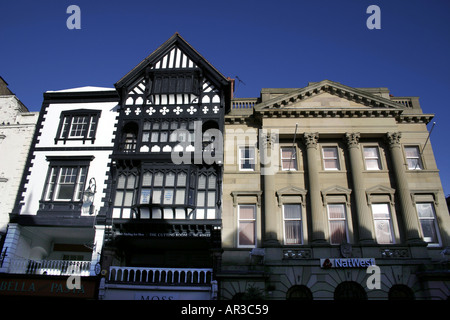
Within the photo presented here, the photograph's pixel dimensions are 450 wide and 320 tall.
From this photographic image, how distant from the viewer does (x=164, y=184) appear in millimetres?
20844

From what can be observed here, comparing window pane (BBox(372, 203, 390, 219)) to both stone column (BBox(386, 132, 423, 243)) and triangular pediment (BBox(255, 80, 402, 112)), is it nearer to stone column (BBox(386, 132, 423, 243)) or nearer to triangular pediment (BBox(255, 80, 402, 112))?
stone column (BBox(386, 132, 423, 243))

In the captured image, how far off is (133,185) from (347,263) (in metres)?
12.9

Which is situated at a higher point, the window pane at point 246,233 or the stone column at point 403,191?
the stone column at point 403,191

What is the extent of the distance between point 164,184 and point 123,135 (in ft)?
16.2

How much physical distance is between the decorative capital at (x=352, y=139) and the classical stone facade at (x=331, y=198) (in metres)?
0.06

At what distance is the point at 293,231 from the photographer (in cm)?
2100

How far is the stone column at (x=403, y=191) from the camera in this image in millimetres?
20053

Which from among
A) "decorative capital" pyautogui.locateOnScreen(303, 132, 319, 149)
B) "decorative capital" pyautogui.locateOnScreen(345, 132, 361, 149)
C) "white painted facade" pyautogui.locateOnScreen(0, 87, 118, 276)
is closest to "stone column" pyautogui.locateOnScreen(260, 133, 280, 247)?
"decorative capital" pyautogui.locateOnScreen(303, 132, 319, 149)

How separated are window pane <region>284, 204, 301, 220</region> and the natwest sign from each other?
3.12 meters

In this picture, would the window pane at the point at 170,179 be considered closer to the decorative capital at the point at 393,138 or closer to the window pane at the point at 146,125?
the window pane at the point at 146,125

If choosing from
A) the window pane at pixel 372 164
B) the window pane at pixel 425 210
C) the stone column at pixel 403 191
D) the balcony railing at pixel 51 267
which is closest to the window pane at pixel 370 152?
the window pane at pixel 372 164
